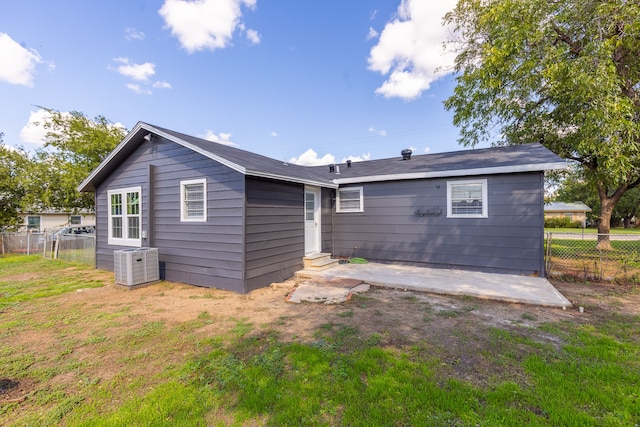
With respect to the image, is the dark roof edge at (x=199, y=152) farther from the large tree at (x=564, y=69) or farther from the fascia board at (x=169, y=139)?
the large tree at (x=564, y=69)

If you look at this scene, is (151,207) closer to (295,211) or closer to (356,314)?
(295,211)

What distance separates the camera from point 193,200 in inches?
251

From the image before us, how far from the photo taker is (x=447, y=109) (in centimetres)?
1163

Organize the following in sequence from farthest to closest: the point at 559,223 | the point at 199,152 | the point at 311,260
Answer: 1. the point at 559,223
2. the point at 311,260
3. the point at 199,152

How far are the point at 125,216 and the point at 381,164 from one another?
787 centimetres

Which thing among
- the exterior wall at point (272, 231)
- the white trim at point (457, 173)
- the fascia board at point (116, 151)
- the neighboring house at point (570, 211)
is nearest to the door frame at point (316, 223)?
the exterior wall at point (272, 231)

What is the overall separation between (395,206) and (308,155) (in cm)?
3649

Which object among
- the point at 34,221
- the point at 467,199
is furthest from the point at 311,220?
the point at 34,221

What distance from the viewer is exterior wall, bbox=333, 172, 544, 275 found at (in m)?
6.26

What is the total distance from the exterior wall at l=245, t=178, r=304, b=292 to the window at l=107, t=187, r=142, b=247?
368 cm

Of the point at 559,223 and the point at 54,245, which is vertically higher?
the point at 54,245

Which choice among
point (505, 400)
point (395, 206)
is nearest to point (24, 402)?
point (505, 400)

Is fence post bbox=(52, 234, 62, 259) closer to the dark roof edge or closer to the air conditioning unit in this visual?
the dark roof edge

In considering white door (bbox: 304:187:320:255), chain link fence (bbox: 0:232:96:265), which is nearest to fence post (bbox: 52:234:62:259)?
chain link fence (bbox: 0:232:96:265)
